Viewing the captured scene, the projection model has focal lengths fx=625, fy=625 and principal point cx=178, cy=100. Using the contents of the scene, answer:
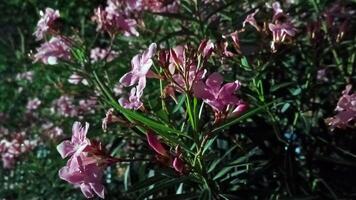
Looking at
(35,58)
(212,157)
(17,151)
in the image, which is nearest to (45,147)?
(17,151)


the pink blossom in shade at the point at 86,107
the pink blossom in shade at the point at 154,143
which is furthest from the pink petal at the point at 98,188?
the pink blossom in shade at the point at 86,107

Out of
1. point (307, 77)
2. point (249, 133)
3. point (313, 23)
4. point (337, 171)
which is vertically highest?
point (313, 23)

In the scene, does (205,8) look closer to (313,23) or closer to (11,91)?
(313,23)

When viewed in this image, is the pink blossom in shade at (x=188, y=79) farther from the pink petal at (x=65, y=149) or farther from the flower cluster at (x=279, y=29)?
the flower cluster at (x=279, y=29)

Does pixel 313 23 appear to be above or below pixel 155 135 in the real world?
above

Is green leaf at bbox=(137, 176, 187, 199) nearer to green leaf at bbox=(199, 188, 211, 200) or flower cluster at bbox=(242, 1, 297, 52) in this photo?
green leaf at bbox=(199, 188, 211, 200)

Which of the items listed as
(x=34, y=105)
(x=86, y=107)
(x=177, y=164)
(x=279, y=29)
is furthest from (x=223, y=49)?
(x=34, y=105)

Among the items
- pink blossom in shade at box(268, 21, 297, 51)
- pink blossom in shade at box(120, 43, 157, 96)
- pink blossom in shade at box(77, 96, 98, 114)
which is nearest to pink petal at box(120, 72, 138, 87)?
pink blossom in shade at box(120, 43, 157, 96)

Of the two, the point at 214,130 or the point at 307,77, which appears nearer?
the point at 214,130
